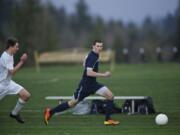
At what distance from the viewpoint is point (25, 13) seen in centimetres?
6619

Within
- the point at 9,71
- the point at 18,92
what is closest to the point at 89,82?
the point at 18,92

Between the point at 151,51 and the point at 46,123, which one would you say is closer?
the point at 46,123

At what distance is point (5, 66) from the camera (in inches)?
729

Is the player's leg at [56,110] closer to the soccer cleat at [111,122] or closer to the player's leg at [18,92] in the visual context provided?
the player's leg at [18,92]

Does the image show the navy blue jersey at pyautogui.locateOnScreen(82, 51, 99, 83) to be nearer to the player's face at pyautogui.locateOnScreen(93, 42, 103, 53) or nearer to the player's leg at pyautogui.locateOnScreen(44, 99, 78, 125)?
the player's face at pyautogui.locateOnScreen(93, 42, 103, 53)

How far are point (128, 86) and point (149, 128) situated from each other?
15.2m

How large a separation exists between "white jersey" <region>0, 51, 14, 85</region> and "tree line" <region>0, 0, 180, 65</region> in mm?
41076

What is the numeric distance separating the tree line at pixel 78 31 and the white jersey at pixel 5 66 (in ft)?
135

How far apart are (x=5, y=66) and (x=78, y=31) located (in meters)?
99.1

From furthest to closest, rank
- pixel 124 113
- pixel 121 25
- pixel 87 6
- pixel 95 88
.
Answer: pixel 87 6 → pixel 121 25 → pixel 124 113 → pixel 95 88

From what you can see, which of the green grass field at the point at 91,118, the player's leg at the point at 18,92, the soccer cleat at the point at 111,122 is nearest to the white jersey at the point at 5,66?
the player's leg at the point at 18,92

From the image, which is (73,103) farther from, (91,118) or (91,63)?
(91,118)

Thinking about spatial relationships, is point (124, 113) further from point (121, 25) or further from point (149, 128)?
point (121, 25)

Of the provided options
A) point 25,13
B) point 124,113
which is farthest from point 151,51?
point 124,113
